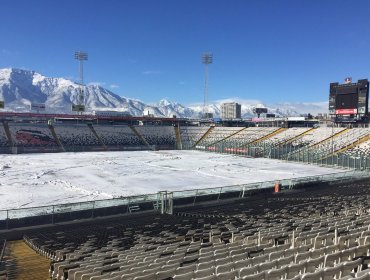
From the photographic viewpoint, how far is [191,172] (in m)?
48.5

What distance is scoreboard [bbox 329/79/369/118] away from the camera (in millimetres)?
67406

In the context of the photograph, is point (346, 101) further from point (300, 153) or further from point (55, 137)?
point (55, 137)

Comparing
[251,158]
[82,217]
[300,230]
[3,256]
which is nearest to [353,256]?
[300,230]

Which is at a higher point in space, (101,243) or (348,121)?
(348,121)

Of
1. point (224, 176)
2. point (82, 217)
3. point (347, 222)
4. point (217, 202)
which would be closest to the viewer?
point (347, 222)

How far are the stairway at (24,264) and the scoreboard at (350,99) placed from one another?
2605 inches

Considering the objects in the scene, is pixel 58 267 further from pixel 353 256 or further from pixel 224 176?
pixel 224 176

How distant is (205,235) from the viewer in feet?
50.7

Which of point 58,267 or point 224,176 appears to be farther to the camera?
point 224,176

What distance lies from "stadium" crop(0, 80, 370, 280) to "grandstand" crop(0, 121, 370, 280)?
0.05m

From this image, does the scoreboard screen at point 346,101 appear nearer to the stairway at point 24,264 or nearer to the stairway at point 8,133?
the stairway at point 8,133

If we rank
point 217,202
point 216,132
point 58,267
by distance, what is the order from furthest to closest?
1. point 216,132
2. point 217,202
3. point 58,267

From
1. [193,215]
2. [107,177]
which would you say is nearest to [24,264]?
[193,215]

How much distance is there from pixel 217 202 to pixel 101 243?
1078 cm
